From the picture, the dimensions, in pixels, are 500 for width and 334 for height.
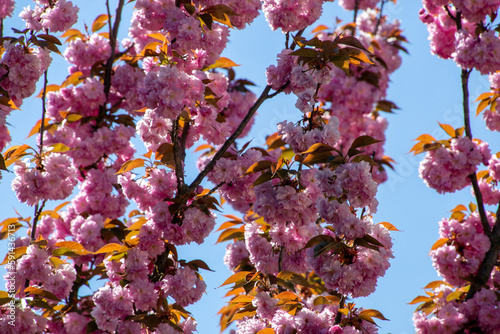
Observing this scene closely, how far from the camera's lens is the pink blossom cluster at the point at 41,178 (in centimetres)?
296

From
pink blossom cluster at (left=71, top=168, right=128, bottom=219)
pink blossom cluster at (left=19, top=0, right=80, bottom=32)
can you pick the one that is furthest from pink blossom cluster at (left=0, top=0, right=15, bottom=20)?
pink blossom cluster at (left=71, top=168, right=128, bottom=219)

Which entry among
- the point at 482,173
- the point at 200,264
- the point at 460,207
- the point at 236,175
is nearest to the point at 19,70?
the point at 236,175

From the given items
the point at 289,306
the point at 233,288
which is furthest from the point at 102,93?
the point at 289,306

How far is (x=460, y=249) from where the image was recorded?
3.72m

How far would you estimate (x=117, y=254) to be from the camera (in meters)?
2.51

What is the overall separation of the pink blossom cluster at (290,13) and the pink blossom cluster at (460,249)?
7.22ft

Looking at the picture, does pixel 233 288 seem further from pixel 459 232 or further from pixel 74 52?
pixel 74 52

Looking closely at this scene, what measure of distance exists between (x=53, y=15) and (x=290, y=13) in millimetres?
1624

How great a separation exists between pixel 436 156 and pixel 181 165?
2.24m

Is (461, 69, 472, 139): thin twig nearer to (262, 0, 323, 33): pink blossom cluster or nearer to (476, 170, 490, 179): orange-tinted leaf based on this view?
(476, 170, 490, 179): orange-tinted leaf

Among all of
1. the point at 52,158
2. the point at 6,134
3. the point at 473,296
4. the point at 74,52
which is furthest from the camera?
the point at 74,52

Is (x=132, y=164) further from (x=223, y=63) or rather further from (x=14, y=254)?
(x=14, y=254)

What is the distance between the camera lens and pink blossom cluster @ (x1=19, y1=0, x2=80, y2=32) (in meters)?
3.00

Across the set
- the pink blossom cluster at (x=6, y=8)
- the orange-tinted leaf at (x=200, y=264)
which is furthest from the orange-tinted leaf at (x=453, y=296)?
the pink blossom cluster at (x=6, y=8)
